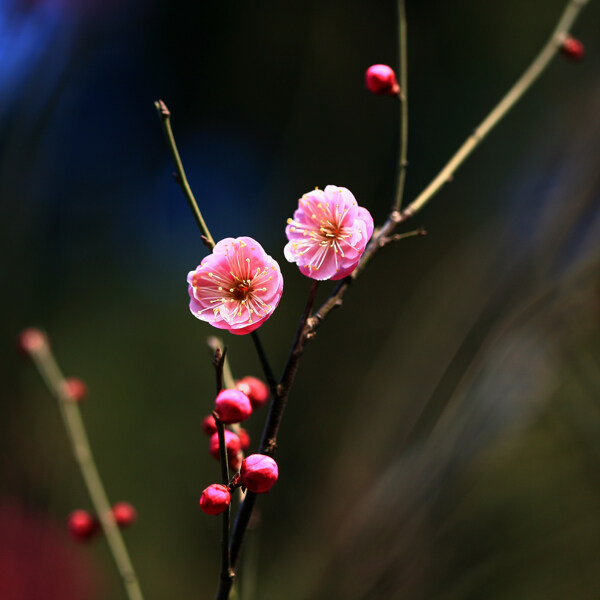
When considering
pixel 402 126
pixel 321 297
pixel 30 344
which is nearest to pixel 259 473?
pixel 402 126

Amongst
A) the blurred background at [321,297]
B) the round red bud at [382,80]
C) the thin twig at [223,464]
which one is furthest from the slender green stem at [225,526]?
the blurred background at [321,297]

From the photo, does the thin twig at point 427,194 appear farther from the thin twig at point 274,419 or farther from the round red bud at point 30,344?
the round red bud at point 30,344

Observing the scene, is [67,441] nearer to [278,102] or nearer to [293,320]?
[293,320]

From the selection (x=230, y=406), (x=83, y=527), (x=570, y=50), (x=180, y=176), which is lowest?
(x=83, y=527)

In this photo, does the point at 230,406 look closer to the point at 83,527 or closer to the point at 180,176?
the point at 180,176

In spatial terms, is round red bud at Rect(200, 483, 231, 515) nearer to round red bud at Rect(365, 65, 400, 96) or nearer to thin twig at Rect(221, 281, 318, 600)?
thin twig at Rect(221, 281, 318, 600)
